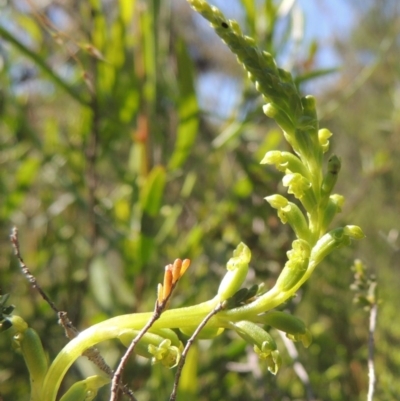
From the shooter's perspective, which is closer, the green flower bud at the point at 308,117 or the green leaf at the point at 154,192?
the green flower bud at the point at 308,117

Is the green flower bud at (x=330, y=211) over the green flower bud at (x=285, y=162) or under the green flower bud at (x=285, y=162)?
under

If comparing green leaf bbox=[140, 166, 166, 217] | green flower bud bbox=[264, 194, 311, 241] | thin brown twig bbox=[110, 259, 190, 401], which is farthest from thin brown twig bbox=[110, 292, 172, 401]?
green leaf bbox=[140, 166, 166, 217]

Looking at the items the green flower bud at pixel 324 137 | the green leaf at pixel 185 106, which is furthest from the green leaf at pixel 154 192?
the green flower bud at pixel 324 137

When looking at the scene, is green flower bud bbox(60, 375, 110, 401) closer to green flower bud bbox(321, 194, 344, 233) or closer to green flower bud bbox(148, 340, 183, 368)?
green flower bud bbox(148, 340, 183, 368)

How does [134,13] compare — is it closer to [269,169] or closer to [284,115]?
[269,169]

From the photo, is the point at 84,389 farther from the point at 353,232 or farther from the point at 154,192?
the point at 154,192

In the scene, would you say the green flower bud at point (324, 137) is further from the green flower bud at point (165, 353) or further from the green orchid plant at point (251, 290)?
the green flower bud at point (165, 353)

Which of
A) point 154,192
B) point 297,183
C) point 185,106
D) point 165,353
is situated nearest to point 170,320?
point 165,353

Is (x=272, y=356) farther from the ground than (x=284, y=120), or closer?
closer
